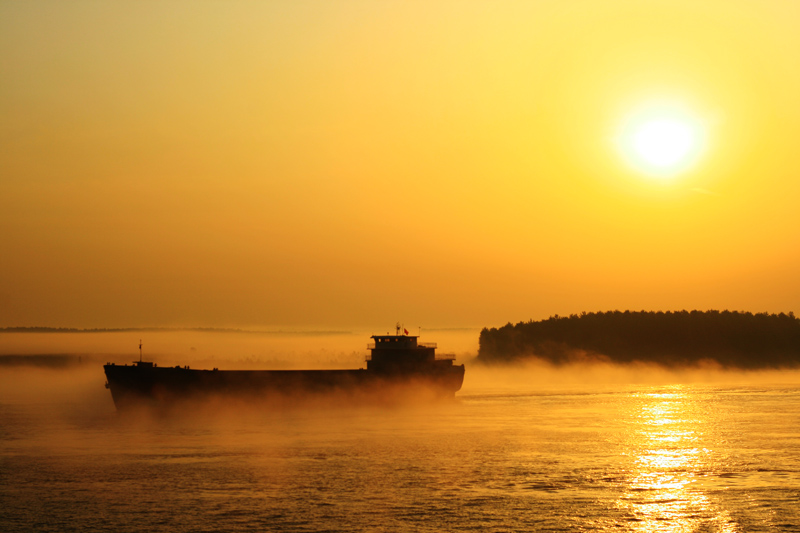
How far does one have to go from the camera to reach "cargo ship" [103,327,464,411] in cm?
9969

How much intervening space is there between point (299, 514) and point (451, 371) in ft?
239

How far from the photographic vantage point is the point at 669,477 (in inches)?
1933

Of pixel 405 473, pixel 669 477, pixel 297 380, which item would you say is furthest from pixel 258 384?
pixel 669 477

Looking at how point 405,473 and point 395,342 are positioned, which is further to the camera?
point 395,342

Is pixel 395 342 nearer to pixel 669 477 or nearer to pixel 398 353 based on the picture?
pixel 398 353

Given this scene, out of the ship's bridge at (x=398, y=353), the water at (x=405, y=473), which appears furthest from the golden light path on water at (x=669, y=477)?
the ship's bridge at (x=398, y=353)

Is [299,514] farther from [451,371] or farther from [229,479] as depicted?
[451,371]

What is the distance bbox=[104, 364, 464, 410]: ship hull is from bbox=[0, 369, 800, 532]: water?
10.3 metres

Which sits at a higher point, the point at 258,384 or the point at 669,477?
the point at 258,384

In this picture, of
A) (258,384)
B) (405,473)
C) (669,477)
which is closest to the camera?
(669,477)

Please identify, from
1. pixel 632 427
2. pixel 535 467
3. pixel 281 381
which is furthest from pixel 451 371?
pixel 535 467

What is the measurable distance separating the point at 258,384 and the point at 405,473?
55.8m

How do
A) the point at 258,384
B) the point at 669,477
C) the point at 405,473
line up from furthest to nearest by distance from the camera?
the point at 258,384
the point at 405,473
the point at 669,477

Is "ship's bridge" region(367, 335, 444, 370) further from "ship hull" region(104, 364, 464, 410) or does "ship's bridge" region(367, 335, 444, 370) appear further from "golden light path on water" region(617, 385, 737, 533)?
"golden light path on water" region(617, 385, 737, 533)
